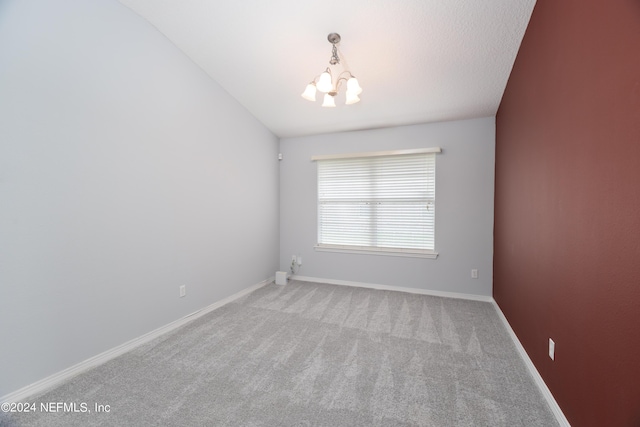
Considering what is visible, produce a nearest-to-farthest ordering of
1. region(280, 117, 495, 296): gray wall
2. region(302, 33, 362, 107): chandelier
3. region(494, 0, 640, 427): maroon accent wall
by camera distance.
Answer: region(494, 0, 640, 427): maroon accent wall < region(302, 33, 362, 107): chandelier < region(280, 117, 495, 296): gray wall

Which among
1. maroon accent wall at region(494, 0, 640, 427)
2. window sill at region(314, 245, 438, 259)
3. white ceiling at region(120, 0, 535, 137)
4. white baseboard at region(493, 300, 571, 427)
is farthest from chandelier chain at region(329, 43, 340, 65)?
white baseboard at region(493, 300, 571, 427)

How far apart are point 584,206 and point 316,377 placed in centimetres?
184

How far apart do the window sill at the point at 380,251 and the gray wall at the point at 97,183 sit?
1.66 meters

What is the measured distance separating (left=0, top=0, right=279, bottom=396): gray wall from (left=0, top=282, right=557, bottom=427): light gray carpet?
387 mm

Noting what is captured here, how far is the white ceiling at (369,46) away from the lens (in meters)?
1.97

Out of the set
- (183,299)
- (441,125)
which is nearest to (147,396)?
(183,299)

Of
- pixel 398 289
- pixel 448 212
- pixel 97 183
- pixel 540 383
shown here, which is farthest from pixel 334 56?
pixel 398 289

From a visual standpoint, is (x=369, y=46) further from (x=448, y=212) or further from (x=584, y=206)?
(x=448, y=212)

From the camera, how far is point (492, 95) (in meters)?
2.79

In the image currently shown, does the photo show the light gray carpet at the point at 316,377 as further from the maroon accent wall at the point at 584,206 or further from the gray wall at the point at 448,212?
the gray wall at the point at 448,212

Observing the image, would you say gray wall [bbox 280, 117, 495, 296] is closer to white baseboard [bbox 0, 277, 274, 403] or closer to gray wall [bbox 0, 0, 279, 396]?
gray wall [bbox 0, 0, 279, 396]

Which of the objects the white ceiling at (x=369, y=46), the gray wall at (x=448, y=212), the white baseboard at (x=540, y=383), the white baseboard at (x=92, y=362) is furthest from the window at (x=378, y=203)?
the white baseboard at (x=92, y=362)

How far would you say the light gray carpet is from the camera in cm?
142

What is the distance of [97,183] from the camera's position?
1923 millimetres
